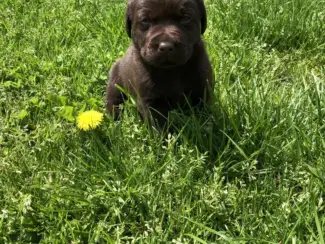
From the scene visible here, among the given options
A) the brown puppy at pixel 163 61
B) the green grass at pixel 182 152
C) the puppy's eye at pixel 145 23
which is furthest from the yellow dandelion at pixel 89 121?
the puppy's eye at pixel 145 23

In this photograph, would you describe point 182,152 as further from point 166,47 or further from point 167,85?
point 166,47

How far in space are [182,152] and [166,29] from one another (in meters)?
0.64

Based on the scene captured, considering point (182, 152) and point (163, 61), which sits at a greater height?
point (163, 61)

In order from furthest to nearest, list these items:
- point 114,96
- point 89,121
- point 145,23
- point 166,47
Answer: point 114,96 → point 89,121 → point 145,23 → point 166,47

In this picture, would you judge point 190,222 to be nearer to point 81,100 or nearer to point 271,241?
point 271,241

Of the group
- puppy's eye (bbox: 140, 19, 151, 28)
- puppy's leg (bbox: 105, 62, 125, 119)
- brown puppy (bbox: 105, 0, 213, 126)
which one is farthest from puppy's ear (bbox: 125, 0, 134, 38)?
puppy's leg (bbox: 105, 62, 125, 119)

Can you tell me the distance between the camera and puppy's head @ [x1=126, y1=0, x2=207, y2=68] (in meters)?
2.31

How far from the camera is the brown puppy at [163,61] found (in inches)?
91.6

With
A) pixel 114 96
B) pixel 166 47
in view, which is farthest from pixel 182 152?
pixel 114 96

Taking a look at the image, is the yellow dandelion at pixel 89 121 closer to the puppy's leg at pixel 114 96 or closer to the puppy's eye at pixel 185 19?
the puppy's leg at pixel 114 96

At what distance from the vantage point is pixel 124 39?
367 centimetres

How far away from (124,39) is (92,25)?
1.37 ft

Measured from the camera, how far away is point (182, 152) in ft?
8.07

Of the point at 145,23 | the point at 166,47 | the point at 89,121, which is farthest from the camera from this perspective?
the point at 89,121
